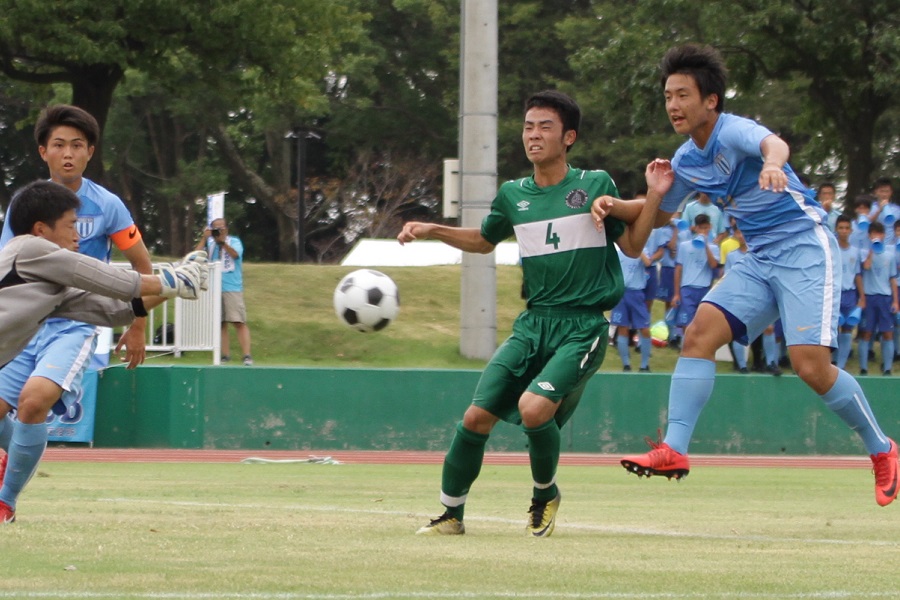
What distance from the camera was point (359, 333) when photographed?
79.4 ft

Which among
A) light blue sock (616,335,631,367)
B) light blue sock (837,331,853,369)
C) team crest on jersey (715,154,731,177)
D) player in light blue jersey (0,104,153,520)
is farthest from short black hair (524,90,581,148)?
light blue sock (837,331,853,369)

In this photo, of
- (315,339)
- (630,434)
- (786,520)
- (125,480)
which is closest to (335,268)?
(315,339)

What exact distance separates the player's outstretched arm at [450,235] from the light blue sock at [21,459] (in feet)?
7.05

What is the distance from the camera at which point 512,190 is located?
7.88m

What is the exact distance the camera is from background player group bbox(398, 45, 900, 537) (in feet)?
24.3

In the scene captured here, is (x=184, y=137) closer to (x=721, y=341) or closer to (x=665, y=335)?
(x=665, y=335)

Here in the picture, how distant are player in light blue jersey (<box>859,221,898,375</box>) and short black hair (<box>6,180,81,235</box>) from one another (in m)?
15.0

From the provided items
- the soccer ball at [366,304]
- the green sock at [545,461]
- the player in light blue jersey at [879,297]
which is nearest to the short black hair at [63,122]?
the soccer ball at [366,304]

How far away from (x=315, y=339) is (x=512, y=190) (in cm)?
1593

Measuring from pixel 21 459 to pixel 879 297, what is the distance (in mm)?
15113

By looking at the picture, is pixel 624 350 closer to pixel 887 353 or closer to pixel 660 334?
pixel 660 334

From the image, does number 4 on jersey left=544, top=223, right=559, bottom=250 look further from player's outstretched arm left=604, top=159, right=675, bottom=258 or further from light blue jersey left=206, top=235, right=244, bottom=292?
light blue jersey left=206, top=235, right=244, bottom=292

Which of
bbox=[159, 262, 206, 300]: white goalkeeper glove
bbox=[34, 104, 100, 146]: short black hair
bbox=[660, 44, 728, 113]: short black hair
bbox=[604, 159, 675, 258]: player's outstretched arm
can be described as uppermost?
bbox=[660, 44, 728, 113]: short black hair

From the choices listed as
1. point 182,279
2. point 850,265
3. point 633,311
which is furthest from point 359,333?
point 182,279
